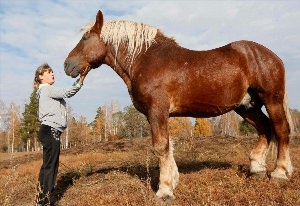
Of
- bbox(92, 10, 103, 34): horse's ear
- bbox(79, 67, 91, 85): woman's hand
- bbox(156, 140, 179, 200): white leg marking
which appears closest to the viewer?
bbox(156, 140, 179, 200): white leg marking

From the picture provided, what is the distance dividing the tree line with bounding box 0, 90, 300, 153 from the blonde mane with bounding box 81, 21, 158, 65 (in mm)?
48642

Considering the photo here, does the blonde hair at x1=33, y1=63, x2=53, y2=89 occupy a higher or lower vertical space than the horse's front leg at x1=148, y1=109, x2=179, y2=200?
higher

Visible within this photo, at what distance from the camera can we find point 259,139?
283 inches

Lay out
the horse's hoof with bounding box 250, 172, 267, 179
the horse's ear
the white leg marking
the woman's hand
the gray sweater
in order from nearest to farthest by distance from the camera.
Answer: the white leg marking < the gray sweater < the woman's hand < the horse's ear < the horse's hoof with bounding box 250, 172, 267, 179

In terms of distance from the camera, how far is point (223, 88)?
6.16 m

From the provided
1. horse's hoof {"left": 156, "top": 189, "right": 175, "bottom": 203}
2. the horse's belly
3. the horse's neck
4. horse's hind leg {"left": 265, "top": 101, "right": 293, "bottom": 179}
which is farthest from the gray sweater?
→ horse's hind leg {"left": 265, "top": 101, "right": 293, "bottom": 179}

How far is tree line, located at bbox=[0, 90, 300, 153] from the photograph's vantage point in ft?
203

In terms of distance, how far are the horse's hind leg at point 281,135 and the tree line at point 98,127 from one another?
48.2 m

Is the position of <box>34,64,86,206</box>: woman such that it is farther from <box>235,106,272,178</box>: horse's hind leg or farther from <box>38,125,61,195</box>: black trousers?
<box>235,106,272,178</box>: horse's hind leg

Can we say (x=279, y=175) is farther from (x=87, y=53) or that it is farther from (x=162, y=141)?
(x=87, y=53)

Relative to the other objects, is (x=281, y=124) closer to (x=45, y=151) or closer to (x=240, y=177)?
(x=240, y=177)

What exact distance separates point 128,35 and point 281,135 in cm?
372

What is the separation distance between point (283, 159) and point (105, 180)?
4102mm

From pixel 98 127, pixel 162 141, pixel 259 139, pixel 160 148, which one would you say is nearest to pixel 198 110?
pixel 162 141
